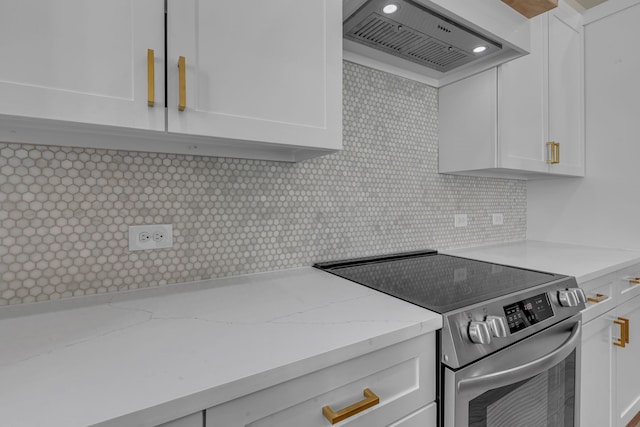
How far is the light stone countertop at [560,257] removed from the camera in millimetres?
1341

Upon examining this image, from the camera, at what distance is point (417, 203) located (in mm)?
1720

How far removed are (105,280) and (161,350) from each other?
0.51 meters

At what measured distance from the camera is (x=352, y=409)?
646 mm

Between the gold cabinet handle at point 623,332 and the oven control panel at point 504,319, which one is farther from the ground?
the oven control panel at point 504,319

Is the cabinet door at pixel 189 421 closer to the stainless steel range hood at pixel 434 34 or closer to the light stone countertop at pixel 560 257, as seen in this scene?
the stainless steel range hood at pixel 434 34

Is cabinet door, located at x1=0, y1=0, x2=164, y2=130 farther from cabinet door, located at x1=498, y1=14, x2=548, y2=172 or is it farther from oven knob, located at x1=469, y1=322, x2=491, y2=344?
cabinet door, located at x1=498, y1=14, x2=548, y2=172

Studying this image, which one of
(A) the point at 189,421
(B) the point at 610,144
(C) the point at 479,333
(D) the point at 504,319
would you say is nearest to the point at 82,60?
(A) the point at 189,421

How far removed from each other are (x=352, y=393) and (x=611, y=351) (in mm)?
1574

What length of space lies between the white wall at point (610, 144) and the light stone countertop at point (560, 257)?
15cm

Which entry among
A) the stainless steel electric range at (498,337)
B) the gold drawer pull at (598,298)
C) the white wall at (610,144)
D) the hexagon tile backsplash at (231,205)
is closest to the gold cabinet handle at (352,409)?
the stainless steel electric range at (498,337)

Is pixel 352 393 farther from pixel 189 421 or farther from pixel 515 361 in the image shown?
pixel 515 361

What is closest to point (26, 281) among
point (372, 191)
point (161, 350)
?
point (161, 350)

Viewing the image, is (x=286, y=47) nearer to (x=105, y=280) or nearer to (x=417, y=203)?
(x=105, y=280)

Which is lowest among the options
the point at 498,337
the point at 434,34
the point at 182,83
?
the point at 498,337
